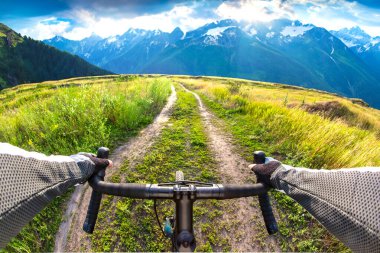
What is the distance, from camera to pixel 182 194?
2318 mm

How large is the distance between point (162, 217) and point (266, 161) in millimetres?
3108

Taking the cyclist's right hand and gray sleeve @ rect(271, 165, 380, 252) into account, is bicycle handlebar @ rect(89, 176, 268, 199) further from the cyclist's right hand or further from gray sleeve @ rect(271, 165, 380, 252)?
→ gray sleeve @ rect(271, 165, 380, 252)

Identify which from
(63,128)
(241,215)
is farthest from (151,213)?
(63,128)

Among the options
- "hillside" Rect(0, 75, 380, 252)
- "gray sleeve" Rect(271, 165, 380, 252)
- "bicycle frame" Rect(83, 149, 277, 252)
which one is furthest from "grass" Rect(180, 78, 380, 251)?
"bicycle frame" Rect(83, 149, 277, 252)

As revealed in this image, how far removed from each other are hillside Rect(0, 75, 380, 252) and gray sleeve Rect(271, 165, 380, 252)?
2.83m

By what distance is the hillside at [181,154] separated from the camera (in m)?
4.98

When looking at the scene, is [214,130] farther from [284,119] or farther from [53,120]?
[53,120]

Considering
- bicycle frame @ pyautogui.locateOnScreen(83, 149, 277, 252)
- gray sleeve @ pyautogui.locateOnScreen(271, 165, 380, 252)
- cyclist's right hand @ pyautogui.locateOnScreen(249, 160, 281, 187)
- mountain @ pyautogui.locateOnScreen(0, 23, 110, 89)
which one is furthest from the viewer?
mountain @ pyautogui.locateOnScreen(0, 23, 110, 89)

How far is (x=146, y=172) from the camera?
7.05 meters

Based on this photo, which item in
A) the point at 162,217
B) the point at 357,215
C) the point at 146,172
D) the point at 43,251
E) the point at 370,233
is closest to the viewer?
the point at 370,233

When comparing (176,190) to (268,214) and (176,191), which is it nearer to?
(176,191)

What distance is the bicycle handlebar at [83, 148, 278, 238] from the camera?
2.36 m

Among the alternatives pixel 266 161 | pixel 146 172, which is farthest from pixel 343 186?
pixel 146 172

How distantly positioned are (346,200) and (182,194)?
138 cm
